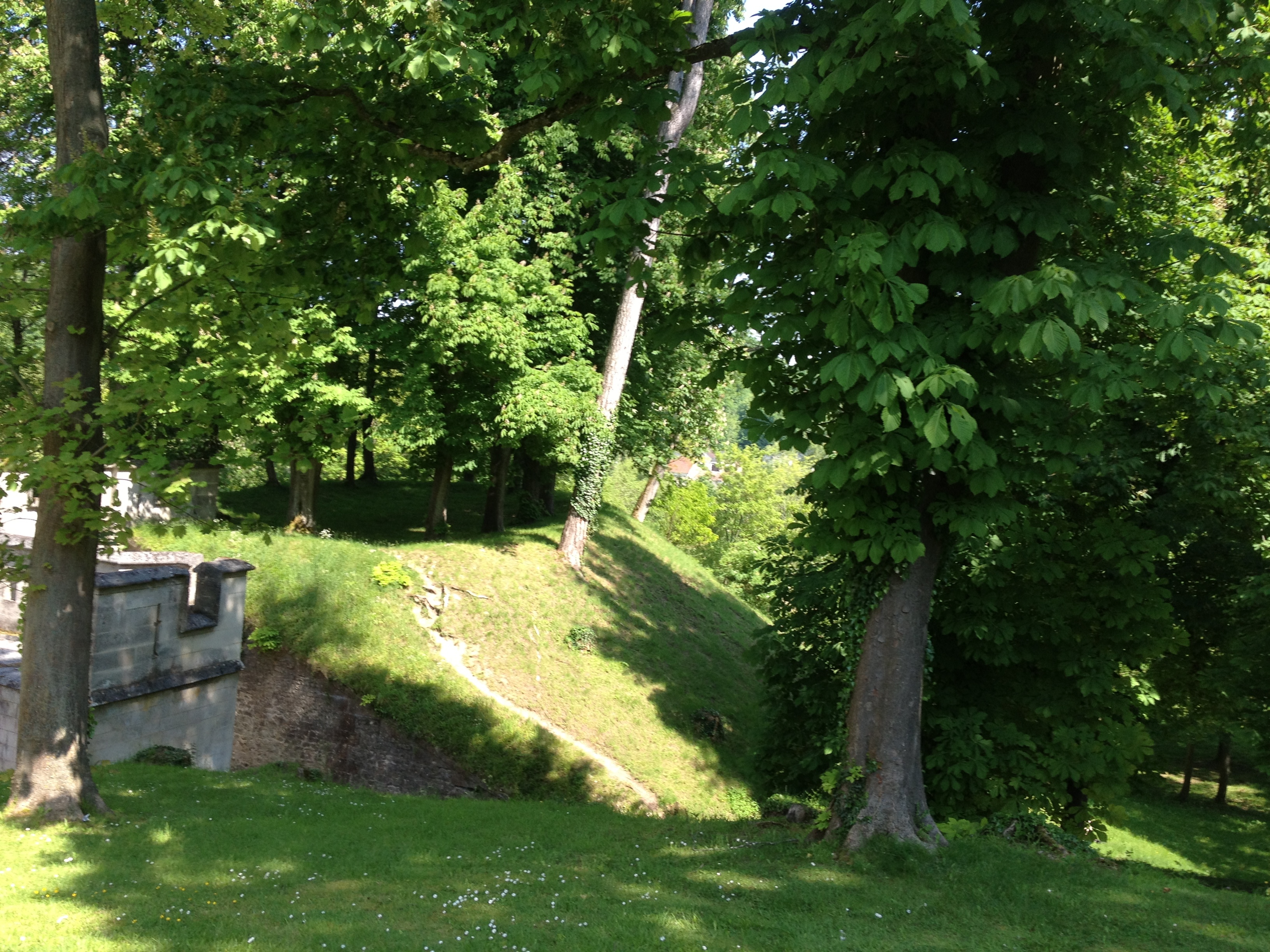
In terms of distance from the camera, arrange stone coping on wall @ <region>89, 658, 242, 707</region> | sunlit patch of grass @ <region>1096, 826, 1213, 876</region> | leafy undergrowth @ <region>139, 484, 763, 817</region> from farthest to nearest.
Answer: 1. sunlit patch of grass @ <region>1096, 826, 1213, 876</region>
2. leafy undergrowth @ <region>139, 484, 763, 817</region>
3. stone coping on wall @ <region>89, 658, 242, 707</region>

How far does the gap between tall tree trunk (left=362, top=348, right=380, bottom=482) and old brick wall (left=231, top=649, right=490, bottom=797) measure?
4512mm

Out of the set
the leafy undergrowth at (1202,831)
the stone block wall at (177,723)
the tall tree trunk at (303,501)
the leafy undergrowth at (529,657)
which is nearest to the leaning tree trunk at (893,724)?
the leafy undergrowth at (529,657)

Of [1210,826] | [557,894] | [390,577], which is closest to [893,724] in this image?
[557,894]

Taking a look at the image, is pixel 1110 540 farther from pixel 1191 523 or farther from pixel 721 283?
pixel 721 283

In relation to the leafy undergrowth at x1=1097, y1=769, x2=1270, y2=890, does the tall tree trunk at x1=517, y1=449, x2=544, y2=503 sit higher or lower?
higher

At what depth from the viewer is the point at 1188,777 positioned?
26.0m

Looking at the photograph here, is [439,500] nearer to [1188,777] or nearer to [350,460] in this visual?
[350,460]

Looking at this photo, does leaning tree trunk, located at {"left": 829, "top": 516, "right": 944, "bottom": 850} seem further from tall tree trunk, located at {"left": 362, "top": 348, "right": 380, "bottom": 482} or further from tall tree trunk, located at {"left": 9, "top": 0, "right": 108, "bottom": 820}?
tall tree trunk, located at {"left": 9, "top": 0, "right": 108, "bottom": 820}

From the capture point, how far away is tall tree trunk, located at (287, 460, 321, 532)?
21.5 metres

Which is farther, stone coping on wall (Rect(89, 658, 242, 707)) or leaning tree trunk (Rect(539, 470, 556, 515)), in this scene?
leaning tree trunk (Rect(539, 470, 556, 515))

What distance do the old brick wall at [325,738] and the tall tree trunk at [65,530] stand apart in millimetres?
8036

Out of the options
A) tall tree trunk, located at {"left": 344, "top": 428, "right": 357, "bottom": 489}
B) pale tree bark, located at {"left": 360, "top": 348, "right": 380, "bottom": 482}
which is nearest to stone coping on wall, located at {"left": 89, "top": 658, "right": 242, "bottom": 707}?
pale tree bark, located at {"left": 360, "top": 348, "right": 380, "bottom": 482}

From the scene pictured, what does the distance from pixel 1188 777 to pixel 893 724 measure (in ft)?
78.7

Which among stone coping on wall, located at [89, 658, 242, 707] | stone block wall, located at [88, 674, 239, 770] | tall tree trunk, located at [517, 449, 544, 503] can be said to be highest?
tall tree trunk, located at [517, 449, 544, 503]
